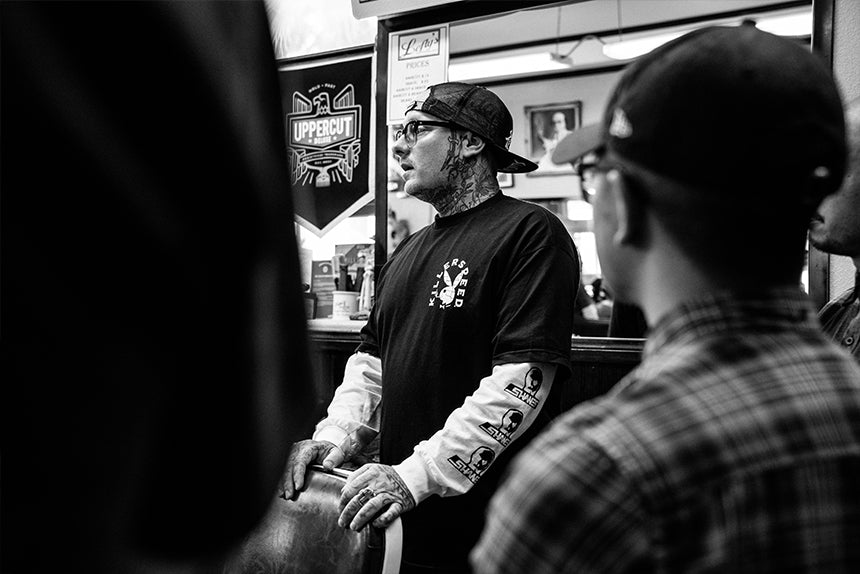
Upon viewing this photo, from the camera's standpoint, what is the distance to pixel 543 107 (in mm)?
6762

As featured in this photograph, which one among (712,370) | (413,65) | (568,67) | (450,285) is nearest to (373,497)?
(450,285)

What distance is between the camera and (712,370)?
65cm

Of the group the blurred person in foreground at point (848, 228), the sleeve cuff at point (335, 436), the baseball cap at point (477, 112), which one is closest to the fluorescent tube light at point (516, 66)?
the baseball cap at point (477, 112)

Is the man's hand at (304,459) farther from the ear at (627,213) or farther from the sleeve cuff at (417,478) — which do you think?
the ear at (627,213)

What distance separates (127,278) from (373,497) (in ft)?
3.69

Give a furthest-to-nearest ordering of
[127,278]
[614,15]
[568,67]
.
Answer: [568,67] < [614,15] < [127,278]

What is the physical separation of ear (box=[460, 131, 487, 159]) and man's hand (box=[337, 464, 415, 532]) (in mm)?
863

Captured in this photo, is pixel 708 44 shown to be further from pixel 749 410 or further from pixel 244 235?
pixel 244 235

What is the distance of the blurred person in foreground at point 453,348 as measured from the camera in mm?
1720

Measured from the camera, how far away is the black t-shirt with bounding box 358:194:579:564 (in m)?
1.82

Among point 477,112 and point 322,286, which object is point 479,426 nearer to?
point 477,112

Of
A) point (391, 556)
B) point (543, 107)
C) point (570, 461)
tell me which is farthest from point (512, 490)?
point (543, 107)

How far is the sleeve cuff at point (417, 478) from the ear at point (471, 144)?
82cm

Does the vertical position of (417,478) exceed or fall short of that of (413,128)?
it falls short
